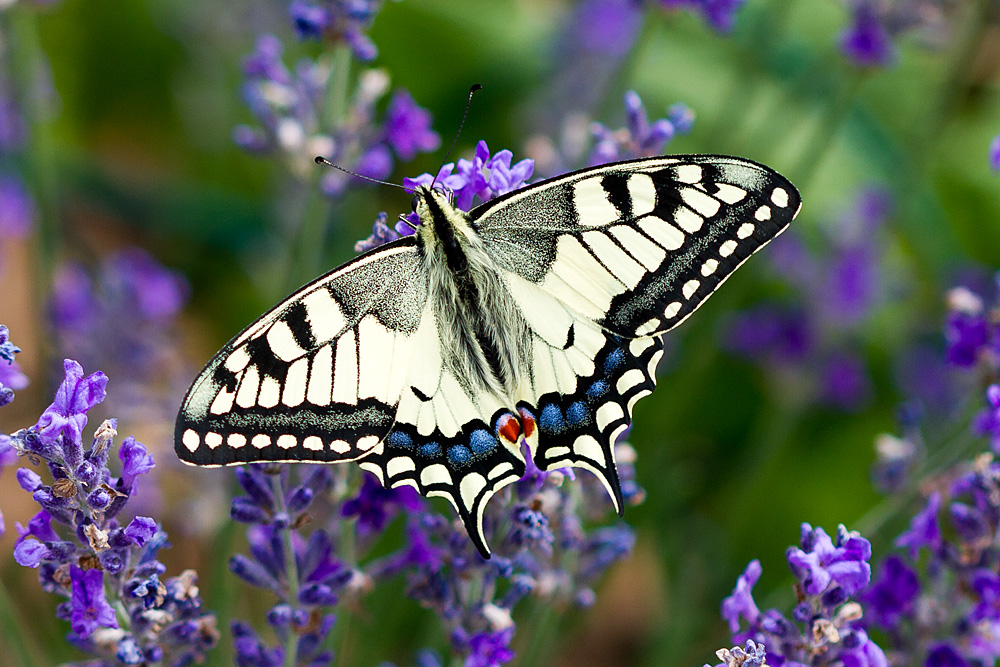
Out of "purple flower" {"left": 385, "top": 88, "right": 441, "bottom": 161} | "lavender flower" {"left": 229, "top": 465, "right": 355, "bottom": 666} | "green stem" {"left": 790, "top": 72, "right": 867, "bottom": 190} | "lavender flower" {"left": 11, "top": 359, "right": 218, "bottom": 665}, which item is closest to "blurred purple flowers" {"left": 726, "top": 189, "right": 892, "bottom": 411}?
"green stem" {"left": 790, "top": 72, "right": 867, "bottom": 190}

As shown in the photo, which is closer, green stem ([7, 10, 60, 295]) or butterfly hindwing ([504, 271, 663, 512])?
butterfly hindwing ([504, 271, 663, 512])

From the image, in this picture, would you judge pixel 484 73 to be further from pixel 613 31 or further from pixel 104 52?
pixel 104 52

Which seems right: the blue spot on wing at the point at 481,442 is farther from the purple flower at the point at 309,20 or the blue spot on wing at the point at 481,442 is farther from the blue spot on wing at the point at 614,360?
the purple flower at the point at 309,20

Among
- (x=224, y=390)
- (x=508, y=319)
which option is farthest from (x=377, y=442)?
(x=508, y=319)

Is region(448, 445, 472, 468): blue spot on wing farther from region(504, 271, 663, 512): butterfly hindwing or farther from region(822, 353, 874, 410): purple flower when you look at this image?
region(822, 353, 874, 410): purple flower

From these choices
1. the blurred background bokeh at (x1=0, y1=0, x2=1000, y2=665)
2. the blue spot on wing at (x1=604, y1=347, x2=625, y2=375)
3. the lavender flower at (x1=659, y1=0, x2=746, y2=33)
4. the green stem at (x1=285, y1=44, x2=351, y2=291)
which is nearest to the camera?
the blue spot on wing at (x1=604, y1=347, x2=625, y2=375)

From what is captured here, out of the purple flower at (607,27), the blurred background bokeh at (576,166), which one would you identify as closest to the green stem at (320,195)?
the blurred background bokeh at (576,166)

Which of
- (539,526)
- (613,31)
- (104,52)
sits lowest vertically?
(539,526)
